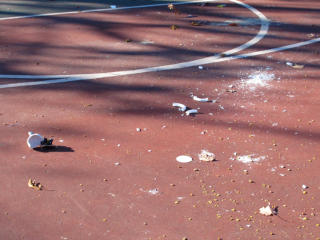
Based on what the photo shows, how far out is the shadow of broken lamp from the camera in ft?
17.8

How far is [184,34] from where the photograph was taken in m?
9.84

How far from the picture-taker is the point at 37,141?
545 cm

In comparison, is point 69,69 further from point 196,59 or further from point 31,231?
point 31,231

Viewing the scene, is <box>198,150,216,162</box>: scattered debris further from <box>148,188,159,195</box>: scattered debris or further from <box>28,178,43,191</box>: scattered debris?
<box>28,178,43,191</box>: scattered debris

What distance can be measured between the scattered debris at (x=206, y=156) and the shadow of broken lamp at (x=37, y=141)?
1678mm

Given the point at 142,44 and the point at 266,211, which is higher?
the point at 142,44

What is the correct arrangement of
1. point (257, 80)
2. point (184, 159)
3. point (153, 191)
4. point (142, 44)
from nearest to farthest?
point (153, 191), point (184, 159), point (257, 80), point (142, 44)

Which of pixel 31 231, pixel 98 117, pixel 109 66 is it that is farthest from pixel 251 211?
pixel 109 66

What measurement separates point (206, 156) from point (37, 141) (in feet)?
6.14

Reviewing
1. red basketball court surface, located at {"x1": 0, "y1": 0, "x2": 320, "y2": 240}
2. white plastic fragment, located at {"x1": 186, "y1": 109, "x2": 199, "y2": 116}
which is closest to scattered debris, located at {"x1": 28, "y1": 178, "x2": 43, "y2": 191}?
red basketball court surface, located at {"x1": 0, "y1": 0, "x2": 320, "y2": 240}

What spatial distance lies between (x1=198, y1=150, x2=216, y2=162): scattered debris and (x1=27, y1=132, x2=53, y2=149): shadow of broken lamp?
1.68 meters

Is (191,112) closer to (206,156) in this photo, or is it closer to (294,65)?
(206,156)

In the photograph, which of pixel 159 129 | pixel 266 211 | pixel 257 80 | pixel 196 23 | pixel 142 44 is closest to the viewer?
pixel 266 211

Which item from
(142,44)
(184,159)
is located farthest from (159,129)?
(142,44)
